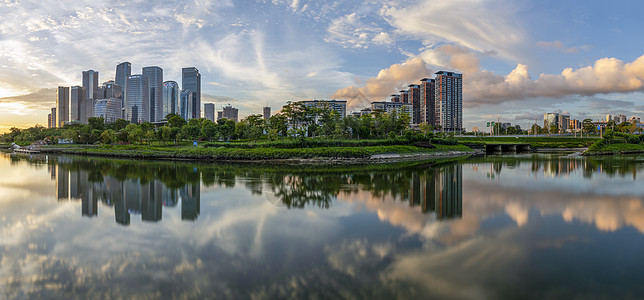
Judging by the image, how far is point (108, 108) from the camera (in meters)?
179

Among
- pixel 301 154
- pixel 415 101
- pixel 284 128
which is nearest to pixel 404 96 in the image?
pixel 415 101

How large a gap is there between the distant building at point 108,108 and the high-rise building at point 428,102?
16160cm

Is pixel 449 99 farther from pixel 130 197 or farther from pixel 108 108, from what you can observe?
pixel 108 108

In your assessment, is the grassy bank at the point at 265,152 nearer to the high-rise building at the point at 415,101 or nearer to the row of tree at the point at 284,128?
the row of tree at the point at 284,128

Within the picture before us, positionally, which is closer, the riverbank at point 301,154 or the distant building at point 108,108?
the riverbank at point 301,154

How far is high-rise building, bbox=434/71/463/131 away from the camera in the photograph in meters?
138

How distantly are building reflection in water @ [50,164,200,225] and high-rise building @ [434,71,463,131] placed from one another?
133359 mm

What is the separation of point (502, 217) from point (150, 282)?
9993mm

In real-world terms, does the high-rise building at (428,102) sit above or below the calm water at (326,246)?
above

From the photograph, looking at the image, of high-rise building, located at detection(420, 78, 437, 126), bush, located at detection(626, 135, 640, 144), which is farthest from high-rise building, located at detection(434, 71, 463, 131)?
bush, located at detection(626, 135, 640, 144)

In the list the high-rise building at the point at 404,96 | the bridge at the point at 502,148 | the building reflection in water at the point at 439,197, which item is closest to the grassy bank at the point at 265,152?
the bridge at the point at 502,148

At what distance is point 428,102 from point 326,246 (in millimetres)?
153161

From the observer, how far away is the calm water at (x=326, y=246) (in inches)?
226

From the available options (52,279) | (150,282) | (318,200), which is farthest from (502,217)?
(52,279)
